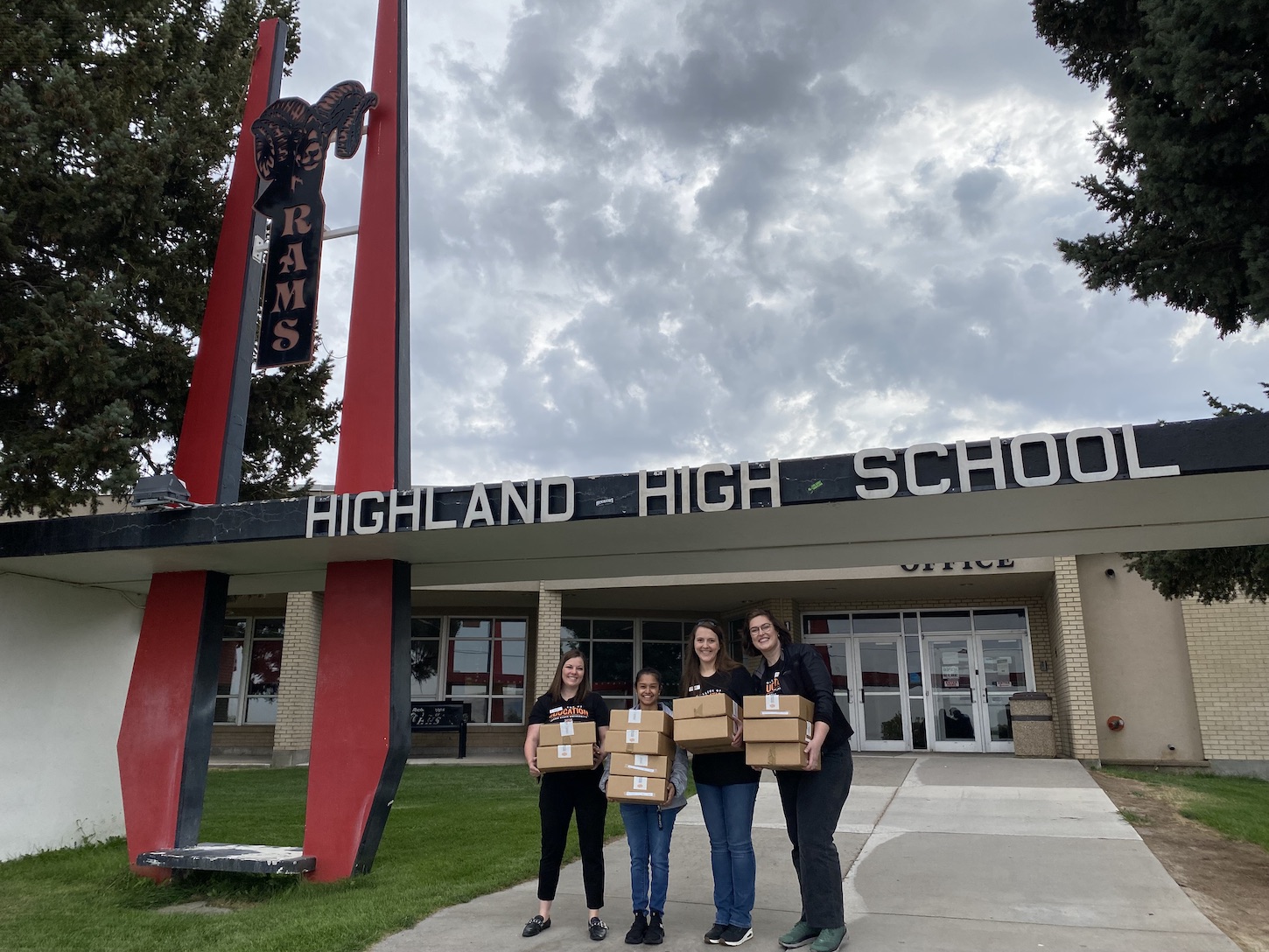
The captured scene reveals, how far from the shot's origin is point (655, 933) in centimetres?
493

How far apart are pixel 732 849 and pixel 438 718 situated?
1606 cm

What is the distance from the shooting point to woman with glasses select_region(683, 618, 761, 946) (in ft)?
15.6

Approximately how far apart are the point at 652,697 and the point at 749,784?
0.69 meters

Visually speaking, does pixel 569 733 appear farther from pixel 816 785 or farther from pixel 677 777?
pixel 816 785

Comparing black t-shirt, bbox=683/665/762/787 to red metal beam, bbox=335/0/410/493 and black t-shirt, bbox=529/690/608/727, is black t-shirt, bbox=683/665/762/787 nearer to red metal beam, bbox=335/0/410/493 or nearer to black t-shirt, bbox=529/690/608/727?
black t-shirt, bbox=529/690/608/727

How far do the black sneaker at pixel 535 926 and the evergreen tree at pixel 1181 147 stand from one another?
20.4 ft

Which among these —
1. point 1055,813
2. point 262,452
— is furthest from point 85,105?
point 1055,813

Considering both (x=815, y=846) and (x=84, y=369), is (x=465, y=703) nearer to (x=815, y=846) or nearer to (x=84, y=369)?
(x=84, y=369)

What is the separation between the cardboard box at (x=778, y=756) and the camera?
4.51 m

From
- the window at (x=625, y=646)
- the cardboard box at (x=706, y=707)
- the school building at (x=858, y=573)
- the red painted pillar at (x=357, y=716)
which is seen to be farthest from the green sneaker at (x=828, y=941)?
the window at (x=625, y=646)

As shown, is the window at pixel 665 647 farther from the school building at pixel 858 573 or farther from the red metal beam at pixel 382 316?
the red metal beam at pixel 382 316

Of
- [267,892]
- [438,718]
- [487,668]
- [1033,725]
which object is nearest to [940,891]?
[267,892]

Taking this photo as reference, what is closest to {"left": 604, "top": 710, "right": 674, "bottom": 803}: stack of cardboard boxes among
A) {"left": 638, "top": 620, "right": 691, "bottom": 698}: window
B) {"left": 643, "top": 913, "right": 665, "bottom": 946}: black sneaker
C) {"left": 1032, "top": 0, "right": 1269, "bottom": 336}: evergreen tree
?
{"left": 643, "top": 913, "right": 665, "bottom": 946}: black sneaker

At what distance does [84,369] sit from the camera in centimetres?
809
